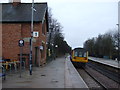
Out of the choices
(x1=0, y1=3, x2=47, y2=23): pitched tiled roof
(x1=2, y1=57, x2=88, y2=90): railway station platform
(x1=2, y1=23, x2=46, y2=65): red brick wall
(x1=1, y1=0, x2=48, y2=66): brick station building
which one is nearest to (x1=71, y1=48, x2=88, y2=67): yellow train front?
(x1=1, y1=0, x2=48, y2=66): brick station building

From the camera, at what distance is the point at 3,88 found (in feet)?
32.7

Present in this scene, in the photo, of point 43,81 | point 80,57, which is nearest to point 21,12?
point 80,57

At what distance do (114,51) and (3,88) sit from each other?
6772 centimetres

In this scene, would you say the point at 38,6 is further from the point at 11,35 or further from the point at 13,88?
the point at 13,88

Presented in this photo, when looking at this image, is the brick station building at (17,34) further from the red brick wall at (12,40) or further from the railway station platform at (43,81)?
the railway station platform at (43,81)

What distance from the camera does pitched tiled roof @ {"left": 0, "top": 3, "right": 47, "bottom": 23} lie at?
25.8m

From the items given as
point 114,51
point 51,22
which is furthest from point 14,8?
point 114,51

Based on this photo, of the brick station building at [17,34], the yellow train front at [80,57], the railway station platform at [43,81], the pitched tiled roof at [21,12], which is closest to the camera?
the railway station platform at [43,81]

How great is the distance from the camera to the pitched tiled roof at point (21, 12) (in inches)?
1015

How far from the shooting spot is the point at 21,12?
27.3 m

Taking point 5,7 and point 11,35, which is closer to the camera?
point 11,35

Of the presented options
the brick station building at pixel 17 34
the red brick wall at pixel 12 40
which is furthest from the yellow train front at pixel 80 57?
the red brick wall at pixel 12 40

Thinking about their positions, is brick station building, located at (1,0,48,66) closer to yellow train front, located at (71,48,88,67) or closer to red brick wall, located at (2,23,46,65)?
red brick wall, located at (2,23,46,65)

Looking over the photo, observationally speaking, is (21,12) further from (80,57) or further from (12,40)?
(80,57)
